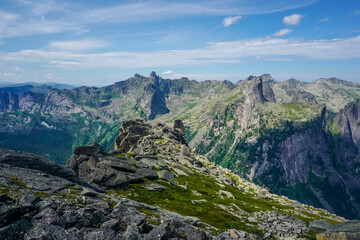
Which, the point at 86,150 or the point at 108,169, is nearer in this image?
the point at 108,169

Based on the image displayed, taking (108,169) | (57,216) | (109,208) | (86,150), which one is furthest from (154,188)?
(57,216)

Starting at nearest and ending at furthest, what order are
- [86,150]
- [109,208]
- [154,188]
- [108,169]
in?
[109,208], [108,169], [154,188], [86,150]

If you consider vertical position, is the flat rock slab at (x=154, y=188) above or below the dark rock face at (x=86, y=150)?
below

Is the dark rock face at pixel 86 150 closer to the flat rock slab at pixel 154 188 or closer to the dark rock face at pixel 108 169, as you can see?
the dark rock face at pixel 108 169

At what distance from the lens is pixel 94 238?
71.6ft

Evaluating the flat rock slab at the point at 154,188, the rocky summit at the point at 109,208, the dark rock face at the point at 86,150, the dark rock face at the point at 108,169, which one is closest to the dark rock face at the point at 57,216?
the rocky summit at the point at 109,208

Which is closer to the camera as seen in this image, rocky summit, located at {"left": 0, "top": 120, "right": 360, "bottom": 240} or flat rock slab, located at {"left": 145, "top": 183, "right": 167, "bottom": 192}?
rocky summit, located at {"left": 0, "top": 120, "right": 360, "bottom": 240}

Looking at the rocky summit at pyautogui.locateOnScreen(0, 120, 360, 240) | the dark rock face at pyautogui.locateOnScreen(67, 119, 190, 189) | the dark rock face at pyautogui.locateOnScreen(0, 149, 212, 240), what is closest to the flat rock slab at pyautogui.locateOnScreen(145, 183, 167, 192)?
the rocky summit at pyautogui.locateOnScreen(0, 120, 360, 240)

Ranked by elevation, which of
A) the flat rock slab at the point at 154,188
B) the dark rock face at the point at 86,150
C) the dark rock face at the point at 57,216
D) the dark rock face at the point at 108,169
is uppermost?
the dark rock face at the point at 57,216

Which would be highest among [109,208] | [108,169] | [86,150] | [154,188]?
[109,208]

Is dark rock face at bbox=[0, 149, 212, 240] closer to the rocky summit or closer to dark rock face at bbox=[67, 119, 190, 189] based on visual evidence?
the rocky summit

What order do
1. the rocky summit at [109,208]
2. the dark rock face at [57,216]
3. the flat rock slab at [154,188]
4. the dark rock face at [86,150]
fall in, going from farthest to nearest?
1. the dark rock face at [86,150]
2. the flat rock slab at [154,188]
3. the rocky summit at [109,208]
4. the dark rock face at [57,216]

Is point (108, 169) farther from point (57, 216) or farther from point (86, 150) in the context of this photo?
point (57, 216)

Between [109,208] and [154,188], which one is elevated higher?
[109,208]
